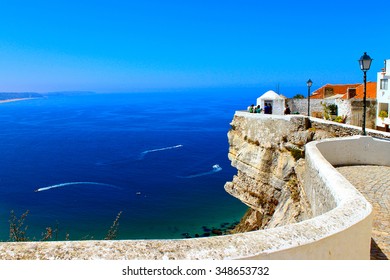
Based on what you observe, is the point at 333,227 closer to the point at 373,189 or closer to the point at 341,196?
the point at 341,196

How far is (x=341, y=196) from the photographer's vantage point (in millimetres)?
5359

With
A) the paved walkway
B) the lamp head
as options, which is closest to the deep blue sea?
the paved walkway

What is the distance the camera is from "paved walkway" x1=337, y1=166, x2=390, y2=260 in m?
5.79

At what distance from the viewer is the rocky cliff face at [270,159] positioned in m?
17.1

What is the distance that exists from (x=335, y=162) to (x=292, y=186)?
6.47m

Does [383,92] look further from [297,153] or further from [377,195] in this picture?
[377,195]

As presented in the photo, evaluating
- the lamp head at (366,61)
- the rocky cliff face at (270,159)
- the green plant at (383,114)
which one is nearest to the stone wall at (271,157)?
the rocky cliff face at (270,159)

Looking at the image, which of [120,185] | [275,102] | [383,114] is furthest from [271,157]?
[120,185]

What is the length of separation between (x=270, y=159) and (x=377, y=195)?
1135 cm

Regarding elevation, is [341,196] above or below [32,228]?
above

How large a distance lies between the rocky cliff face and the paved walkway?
428 cm

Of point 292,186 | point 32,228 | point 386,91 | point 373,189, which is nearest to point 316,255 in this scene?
point 373,189

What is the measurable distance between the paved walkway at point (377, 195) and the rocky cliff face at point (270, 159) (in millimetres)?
4283

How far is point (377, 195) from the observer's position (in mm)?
8344
